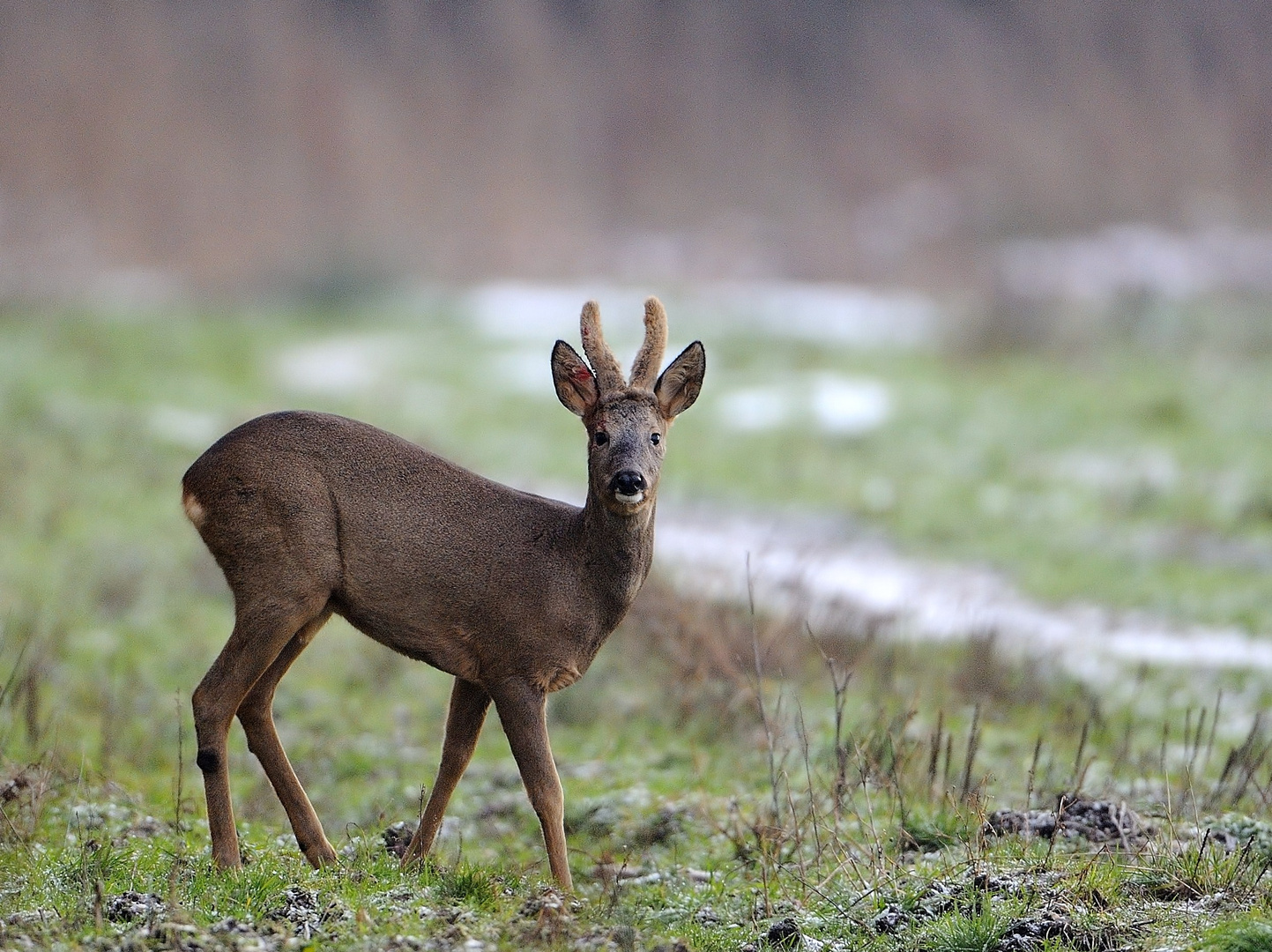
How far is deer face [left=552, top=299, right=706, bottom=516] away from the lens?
19.8ft

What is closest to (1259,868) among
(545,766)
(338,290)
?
(545,766)

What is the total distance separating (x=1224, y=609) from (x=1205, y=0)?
33789 mm

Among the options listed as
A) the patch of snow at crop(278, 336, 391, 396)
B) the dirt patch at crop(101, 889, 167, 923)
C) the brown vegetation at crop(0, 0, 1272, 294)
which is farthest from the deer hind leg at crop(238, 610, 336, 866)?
the brown vegetation at crop(0, 0, 1272, 294)

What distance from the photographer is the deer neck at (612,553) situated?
6234 mm

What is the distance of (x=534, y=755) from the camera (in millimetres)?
6082

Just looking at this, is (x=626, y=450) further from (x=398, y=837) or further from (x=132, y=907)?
(x=132, y=907)

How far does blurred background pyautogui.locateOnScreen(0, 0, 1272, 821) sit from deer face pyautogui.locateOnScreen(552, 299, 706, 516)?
242cm

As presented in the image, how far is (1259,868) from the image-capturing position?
616cm

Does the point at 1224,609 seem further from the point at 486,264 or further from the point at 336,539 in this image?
the point at 486,264

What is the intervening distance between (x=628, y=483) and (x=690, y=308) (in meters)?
26.7

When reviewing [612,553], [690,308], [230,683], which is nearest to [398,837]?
[230,683]

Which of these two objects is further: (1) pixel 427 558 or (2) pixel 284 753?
(2) pixel 284 753

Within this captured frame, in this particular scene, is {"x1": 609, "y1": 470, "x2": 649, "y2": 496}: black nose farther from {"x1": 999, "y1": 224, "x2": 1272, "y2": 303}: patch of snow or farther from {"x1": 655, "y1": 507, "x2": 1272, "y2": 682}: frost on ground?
{"x1": 999, "y1": 224, "x2": 1272, "y2": 303}: patch of snow

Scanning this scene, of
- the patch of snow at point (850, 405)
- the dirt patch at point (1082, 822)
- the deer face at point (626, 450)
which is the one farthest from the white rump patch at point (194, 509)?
the patch of snow at point (850, 405)
